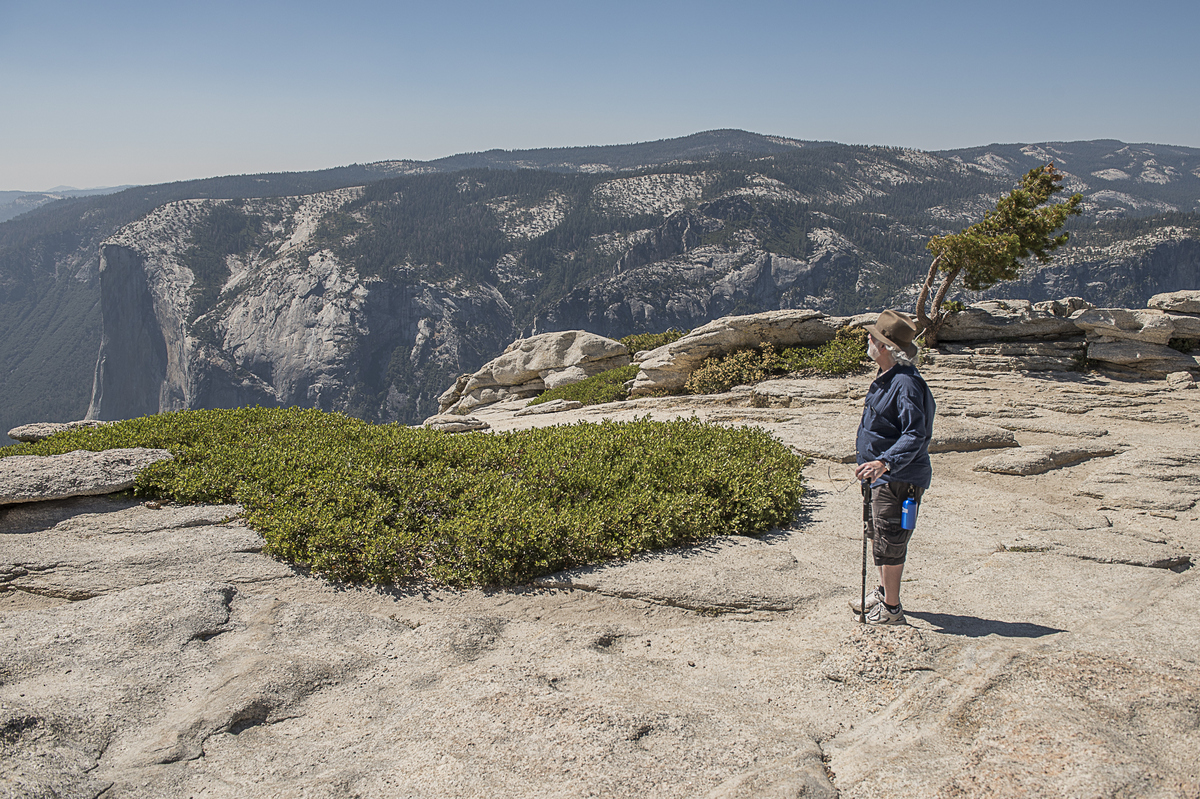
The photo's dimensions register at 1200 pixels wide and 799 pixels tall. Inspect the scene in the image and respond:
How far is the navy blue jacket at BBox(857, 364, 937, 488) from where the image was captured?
5.44 metres

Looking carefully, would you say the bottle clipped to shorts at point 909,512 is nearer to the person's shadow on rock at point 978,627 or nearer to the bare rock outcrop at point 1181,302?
the person's shadow on rock at point 978,627

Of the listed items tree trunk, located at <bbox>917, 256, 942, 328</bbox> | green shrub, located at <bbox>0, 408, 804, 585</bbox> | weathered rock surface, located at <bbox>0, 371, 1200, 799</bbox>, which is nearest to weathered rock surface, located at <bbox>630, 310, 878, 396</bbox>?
tree trunk, located at <bbox>917, 256, 942, 328</bbox>

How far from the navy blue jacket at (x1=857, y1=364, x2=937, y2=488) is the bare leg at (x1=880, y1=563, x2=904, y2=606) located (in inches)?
31.7

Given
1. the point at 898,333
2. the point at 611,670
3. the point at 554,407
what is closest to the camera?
the point at 611,670

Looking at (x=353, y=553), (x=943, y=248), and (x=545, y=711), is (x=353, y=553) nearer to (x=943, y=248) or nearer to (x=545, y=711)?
(x=545, y=711)

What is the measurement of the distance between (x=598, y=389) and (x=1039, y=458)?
13957 mm

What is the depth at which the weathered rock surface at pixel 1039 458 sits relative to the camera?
11391mm

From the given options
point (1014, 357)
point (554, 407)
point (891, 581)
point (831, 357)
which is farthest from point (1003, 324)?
point (891, 581)

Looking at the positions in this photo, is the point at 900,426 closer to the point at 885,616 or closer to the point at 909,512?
the point at 909,512

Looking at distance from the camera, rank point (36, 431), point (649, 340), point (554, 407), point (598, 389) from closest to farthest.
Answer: point (36, 431) → point (554, 407) → point (598, 389) → point (649, 340)

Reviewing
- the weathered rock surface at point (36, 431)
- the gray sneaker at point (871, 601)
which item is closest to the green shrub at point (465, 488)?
the weathered rock surface at point (36, 431)

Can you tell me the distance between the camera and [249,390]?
19962cm

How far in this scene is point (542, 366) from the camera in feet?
91.5

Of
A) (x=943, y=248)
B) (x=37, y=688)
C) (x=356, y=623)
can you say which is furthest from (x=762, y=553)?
(x=943, y=248)
